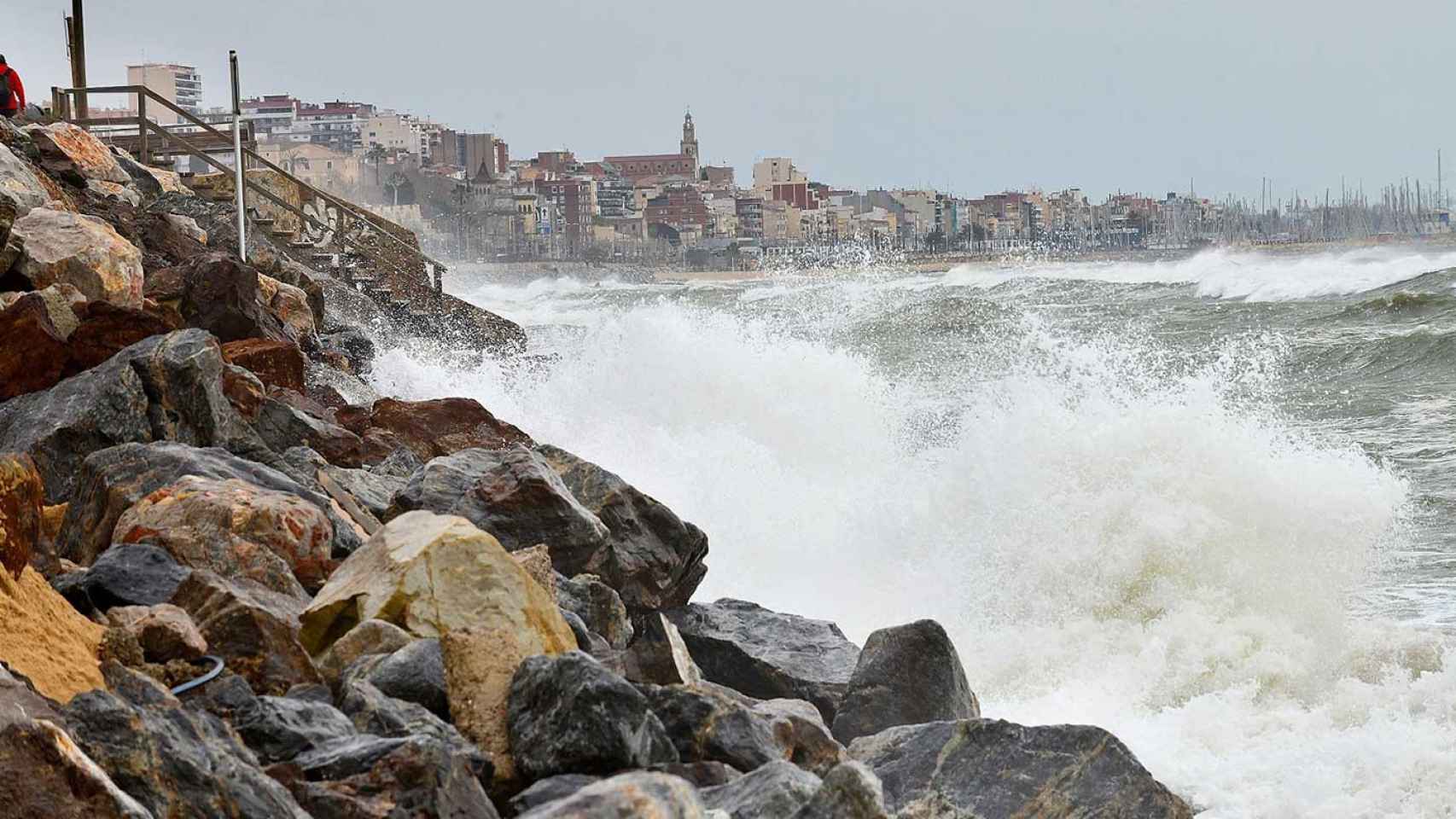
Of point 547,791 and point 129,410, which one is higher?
point 129,410

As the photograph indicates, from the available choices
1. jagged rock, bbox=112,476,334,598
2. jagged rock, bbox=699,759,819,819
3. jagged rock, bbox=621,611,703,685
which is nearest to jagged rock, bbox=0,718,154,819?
jagged rock, bbox=699,759,819,819

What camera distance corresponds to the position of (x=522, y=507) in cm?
578

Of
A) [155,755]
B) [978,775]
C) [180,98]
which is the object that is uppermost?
[180,98]

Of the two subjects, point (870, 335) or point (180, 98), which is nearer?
point (870, 335)

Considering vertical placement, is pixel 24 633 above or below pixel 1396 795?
above

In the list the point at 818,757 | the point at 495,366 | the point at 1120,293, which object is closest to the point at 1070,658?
the point at 818,757

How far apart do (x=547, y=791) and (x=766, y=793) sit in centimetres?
46

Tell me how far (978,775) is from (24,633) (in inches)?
92.7

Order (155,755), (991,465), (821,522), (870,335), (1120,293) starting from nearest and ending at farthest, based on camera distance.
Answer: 1. (155,755)
2. (821,522)
3. (991,465)
4. (870,335)
5. (1120,293)

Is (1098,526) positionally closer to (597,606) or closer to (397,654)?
(597,606)

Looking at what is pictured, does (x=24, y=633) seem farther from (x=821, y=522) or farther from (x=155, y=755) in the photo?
(x=821, y=522)

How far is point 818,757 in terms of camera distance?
13.9 feet

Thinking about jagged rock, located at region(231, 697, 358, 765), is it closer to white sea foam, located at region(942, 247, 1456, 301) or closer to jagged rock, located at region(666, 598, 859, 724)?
jagged rock, located at region(666, 598, 859, 724)

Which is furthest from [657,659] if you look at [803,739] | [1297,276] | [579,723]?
[1297,276]
